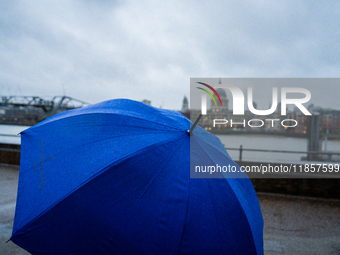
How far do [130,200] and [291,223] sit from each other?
13.4 ft

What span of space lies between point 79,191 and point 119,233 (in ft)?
1.15

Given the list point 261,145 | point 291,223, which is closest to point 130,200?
point 291,223

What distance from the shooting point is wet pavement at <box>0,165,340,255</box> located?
10.5 feet

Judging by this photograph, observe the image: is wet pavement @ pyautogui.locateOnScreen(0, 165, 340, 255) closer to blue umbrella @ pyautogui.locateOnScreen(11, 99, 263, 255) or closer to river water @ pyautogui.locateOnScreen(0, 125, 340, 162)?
river water @ pyautogui.locateOnScreen(0, 125, 340, 162)

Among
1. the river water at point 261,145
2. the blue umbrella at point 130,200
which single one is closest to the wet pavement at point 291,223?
the river water at point 261,145

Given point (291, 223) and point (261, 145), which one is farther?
point (261, 145)

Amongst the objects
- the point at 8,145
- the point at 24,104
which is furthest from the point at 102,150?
the point at 24,104

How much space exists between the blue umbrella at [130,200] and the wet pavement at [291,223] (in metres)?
1.92

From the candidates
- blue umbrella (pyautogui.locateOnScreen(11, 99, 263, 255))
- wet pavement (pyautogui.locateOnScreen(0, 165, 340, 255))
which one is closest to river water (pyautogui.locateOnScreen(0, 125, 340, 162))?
wet pavement (pyautogui.locateOnScreen(0, 165, 340, 255))

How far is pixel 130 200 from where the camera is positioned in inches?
51.7

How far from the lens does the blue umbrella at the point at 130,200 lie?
4.20 feet

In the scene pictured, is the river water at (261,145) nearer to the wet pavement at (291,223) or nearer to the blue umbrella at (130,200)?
the wet pavement at (291,223)

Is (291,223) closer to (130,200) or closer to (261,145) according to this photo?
(130,200)

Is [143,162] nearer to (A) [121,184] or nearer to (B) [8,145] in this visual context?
(A) [121,184]
